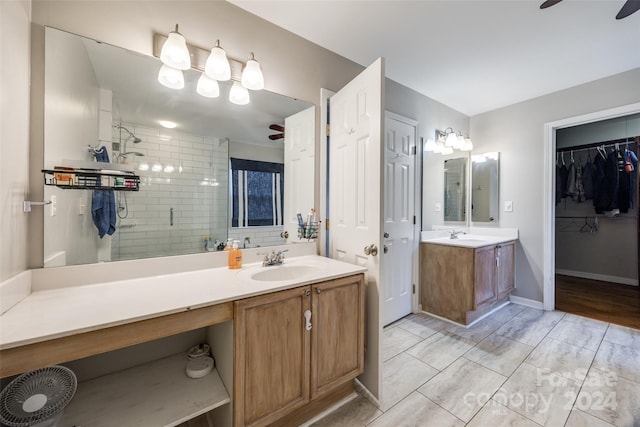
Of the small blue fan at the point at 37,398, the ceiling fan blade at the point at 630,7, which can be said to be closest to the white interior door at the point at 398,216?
the ceiling fan blade at the point at 630,7

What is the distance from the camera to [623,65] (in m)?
2.36

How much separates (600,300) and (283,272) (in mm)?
4181

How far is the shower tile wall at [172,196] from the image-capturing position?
1.35 metres

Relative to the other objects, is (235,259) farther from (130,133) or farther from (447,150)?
(447,150)

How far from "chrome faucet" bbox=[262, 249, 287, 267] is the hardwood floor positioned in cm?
343

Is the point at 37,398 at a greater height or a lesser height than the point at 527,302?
greater

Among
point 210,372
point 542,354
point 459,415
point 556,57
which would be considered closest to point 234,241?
point 210,372

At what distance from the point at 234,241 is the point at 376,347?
1.13 meters

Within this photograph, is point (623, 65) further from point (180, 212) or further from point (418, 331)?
point (180, 212)

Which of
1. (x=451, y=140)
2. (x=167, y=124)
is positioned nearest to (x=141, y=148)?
(x=167, y=124)

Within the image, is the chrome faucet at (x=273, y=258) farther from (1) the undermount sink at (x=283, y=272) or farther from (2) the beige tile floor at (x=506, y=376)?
(2) the beige tile floor at (x=506, y=376)

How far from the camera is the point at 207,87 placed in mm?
1554

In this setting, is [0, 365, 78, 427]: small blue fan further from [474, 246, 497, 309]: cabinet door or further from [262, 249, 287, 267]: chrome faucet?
[474, 246, 497, 309]: cabinet door

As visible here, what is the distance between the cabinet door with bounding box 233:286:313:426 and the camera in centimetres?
109
